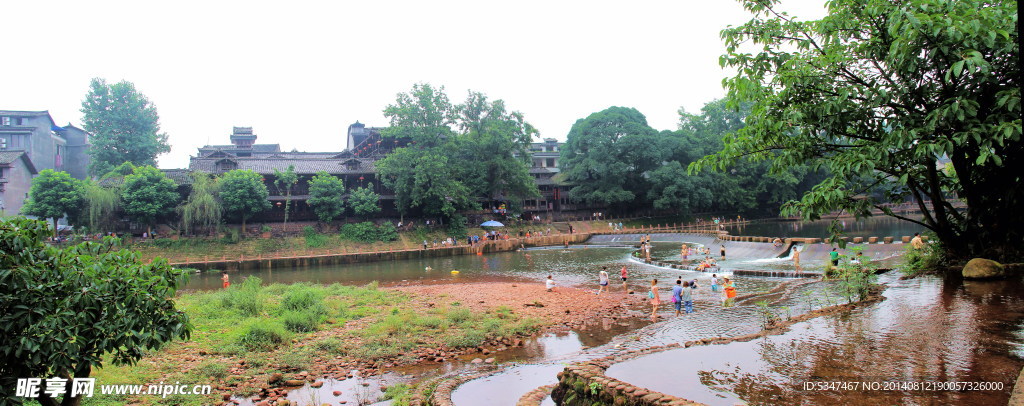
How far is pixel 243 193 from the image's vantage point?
4541 centimetres

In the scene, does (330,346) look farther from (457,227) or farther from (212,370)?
(457,227)

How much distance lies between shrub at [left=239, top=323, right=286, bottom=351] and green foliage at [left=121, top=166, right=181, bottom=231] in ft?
119

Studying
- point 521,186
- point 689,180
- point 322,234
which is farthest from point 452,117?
point 689,180

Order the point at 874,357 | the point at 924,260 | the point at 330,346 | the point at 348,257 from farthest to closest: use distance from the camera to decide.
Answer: the point at 348,257 < the point at 924,260 < the point at 330,346 < the point at 874,357

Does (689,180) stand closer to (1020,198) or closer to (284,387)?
(1020,198)

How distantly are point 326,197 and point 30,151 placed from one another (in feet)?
103

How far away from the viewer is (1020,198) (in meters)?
10.2

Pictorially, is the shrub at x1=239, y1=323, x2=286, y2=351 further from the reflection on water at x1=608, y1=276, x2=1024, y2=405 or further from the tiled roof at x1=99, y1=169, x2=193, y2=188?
the tiled roof at x1=99, y1=169, x2=193, y2=188

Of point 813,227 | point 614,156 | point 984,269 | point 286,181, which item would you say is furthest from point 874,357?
point 813,227

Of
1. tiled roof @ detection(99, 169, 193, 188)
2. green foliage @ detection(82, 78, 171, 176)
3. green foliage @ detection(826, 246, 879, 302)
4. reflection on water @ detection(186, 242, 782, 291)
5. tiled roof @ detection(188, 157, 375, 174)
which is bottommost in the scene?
reflection on water @ detection(186, 242, 782, 291)

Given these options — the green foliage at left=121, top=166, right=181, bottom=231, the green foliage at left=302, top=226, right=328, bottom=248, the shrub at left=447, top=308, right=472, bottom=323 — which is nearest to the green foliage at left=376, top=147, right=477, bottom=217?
the green foliage at left=302, top=226, right=328, bottom=248

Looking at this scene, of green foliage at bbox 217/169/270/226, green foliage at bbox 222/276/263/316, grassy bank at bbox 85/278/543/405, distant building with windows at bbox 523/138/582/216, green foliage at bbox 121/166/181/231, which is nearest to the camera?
grassy bank at bbox 85/278/543/405

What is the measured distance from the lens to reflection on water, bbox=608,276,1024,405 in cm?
715

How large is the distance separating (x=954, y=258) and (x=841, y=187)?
Answer: 201 inches
